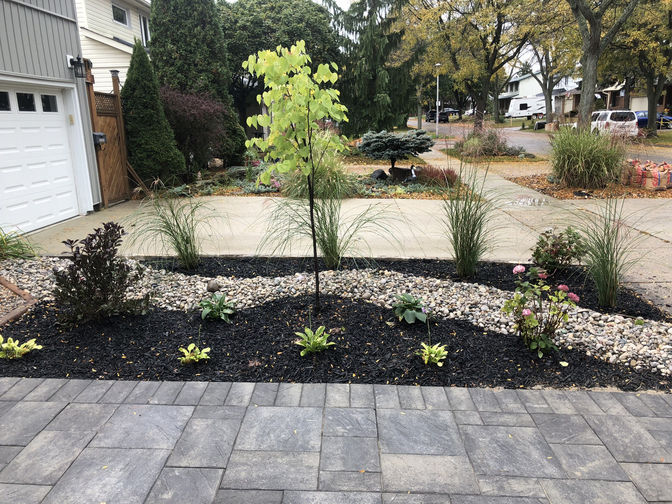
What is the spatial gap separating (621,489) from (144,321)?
10.3ft

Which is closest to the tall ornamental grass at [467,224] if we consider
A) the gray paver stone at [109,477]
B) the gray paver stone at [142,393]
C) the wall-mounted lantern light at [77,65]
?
the gray paver stone at [142,393]

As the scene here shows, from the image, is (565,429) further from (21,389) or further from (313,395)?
(21,389)

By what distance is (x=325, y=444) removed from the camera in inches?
92.5

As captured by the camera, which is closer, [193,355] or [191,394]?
[191,394]

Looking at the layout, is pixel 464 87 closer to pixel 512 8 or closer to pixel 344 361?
pixel 512 8

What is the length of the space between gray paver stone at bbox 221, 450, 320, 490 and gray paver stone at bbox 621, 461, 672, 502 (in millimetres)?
1373

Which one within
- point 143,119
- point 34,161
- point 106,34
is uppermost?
point 106,34

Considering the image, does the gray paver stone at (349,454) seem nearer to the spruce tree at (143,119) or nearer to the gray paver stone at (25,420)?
the gray paver stone at (25,420)

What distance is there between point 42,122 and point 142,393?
6131 mm

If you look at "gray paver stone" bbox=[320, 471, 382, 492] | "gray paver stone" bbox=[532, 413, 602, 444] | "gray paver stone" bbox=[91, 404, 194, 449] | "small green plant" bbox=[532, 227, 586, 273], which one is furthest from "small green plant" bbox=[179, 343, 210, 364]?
"small green plant" bbox=[532, 227, 586, 273]

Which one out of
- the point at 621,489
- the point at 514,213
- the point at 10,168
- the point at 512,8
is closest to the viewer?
the point at 621,489

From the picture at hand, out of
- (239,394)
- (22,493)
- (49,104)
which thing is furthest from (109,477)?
(49,104)

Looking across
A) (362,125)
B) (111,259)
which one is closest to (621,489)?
(111,259)

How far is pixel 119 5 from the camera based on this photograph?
1551 centimetres
